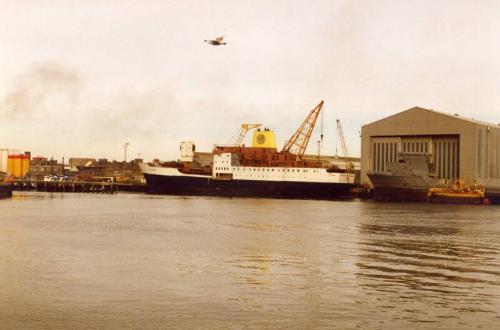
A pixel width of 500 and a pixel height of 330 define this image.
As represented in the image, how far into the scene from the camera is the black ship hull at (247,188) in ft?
339

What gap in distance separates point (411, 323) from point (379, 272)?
275 inches

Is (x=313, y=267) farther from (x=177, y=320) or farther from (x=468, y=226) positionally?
(x=468, y=226)

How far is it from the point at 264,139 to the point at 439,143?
30.7 meters

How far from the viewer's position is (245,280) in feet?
63.7

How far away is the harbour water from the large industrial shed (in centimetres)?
5758

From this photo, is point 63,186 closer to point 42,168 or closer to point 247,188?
point 247,188

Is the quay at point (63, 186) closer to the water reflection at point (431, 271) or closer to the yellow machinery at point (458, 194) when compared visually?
the yellow machinery at point (458, 194)

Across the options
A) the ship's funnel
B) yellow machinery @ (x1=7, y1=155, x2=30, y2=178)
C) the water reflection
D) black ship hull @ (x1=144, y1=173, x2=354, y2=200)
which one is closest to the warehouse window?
black ship hull @ (x1=144, y1=173, x2=354, y2=200)

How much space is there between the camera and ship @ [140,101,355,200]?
340 feet

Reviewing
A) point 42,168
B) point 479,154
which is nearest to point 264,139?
point 479,154

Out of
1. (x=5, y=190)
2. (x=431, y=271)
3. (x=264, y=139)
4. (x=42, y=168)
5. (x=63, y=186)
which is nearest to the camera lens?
(x=431, y=271)

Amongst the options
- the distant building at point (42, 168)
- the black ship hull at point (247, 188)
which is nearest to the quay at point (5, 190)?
the black ship hull at point (247, 188)

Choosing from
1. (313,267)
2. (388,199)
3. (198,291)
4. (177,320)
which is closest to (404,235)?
(313,267)

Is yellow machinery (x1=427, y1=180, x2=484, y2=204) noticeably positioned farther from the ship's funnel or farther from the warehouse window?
the ship's funnel
